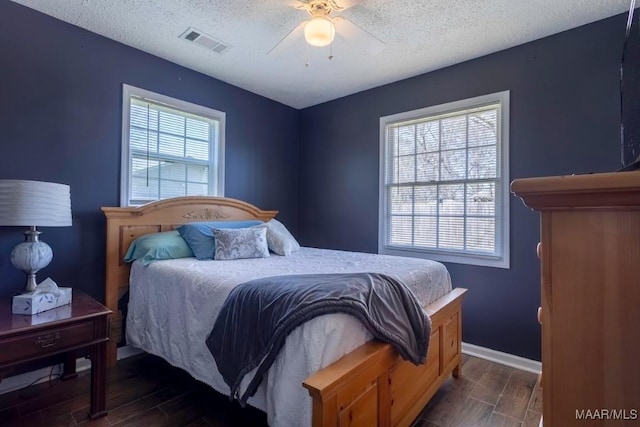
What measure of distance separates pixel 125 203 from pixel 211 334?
168cm

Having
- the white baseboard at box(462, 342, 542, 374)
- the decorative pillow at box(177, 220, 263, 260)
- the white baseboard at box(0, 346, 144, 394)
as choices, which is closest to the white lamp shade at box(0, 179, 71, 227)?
the decorative pillow at box(177, 220, 263, 260)

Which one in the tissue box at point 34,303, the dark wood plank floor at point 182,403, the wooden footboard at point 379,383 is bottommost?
the dark wood plank floor at point 182,403

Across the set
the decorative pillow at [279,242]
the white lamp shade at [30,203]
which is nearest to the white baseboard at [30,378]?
the white lamp shade at [30,203]

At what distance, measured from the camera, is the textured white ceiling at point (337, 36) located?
89.4 inches

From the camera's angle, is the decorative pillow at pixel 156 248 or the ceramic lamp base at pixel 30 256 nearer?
the ceramic lamp base at pixel 30 256

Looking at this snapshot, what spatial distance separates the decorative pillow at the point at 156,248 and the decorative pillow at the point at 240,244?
0.88 feet

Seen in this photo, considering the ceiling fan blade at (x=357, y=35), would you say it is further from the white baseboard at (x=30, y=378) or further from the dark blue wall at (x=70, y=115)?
the white baseboard at (x=30, y=378)

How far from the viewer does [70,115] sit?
8.21ft

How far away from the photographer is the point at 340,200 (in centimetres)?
403

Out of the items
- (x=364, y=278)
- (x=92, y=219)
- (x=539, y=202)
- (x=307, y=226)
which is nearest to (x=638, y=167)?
(x=539, y=202)

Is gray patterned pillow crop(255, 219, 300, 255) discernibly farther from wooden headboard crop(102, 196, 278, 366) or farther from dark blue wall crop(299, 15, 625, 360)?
dark blue wall crop(299, 15, 625, 360)

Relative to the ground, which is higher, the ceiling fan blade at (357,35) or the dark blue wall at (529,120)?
the ceiling fan blade at (357,35)

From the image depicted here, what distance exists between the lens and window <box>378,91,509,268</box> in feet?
9.49

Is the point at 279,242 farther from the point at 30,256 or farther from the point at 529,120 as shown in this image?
the point at 529,120
